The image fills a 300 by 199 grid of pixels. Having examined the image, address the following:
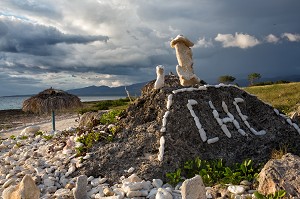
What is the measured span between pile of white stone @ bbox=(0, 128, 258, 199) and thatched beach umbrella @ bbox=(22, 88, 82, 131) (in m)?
4.88

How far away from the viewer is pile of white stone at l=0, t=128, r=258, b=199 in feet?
30.2

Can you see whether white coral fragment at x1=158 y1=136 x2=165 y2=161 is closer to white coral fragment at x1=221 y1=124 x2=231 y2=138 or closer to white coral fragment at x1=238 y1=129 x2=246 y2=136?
white coral fragment at x1=221 y1=124 x2=231 y2=138

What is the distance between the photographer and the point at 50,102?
21.9m

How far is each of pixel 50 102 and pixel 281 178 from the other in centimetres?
1599

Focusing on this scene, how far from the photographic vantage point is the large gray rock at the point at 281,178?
25.8 ft

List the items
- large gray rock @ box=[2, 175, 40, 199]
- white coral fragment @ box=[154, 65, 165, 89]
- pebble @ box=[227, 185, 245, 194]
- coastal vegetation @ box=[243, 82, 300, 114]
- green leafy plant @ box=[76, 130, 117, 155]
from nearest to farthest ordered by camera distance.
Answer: pebble @ box=[227, 185, 245, 194] → large gray rock @ box=[2, 175, 40, 199] → green leafy plant @ box=[76, 130, 117, 155] → white coral fragment @ box=[154, 65, 165, 89] → coastal vegetation @ box=[243, 82, 300, 114]

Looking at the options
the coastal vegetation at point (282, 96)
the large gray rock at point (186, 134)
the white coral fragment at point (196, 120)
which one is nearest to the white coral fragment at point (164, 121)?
the large gray rock at point (186, 134)

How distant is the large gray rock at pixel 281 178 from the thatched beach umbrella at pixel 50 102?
15.4 meters

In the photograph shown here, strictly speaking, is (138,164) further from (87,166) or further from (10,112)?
(10,112)

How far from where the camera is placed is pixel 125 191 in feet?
31.1

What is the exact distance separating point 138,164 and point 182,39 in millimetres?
4743

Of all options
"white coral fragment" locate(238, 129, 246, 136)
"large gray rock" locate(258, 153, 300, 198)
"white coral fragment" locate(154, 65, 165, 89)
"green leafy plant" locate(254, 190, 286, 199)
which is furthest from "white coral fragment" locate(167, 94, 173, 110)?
"green leafy plant" locate(254, 190, 286, 199)

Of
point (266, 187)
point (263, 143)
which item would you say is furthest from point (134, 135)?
point (266, 187)

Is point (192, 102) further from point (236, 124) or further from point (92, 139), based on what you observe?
point (92, 139)
